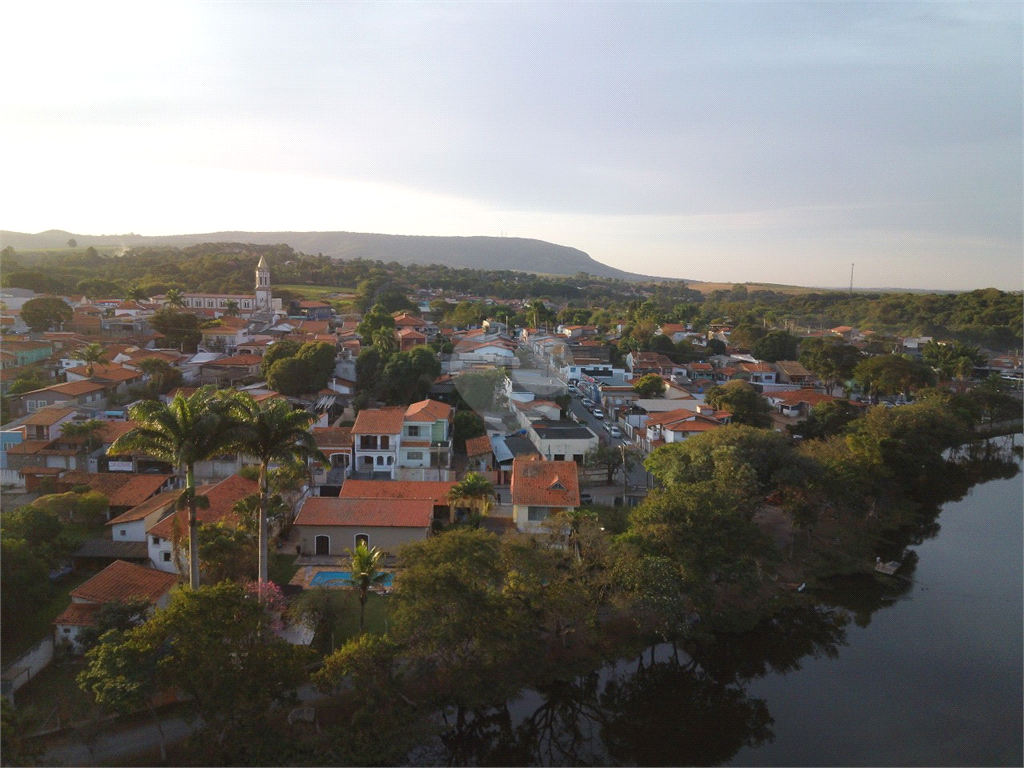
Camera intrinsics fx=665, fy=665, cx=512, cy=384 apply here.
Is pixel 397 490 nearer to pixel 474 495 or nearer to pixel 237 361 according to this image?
pixel 474 495

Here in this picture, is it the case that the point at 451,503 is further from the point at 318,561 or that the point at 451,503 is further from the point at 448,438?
the point at 448,438

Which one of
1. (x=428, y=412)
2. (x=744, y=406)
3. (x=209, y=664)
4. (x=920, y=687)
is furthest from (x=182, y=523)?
(x=744, y=406)

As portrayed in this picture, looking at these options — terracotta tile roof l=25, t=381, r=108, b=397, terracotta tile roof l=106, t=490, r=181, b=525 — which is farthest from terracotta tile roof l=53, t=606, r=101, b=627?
terracotta tile roof l=25, t=381, r=108, b=397

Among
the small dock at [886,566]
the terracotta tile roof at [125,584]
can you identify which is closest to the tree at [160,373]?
the terracotta tile roof at [125,584]

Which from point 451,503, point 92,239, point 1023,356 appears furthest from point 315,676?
point 92,239

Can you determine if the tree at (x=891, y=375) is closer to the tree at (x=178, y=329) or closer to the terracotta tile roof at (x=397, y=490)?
the terracotta tile roof at (x=397, y=490)
